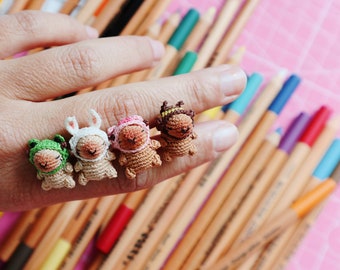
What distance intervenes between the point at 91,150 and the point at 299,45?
1.76 feet

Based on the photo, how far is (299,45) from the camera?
0.80 metres

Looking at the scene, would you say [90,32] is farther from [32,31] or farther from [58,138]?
[58,138]

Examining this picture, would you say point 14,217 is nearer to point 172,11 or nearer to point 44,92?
point 44,92

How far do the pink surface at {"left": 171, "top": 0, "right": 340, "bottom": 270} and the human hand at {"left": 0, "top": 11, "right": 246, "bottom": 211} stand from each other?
1.03ft

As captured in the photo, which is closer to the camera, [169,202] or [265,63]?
[169,202]

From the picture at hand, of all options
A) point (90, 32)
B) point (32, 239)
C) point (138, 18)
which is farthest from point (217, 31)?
point (32, 239)

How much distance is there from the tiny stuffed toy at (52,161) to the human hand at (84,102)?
42 mm

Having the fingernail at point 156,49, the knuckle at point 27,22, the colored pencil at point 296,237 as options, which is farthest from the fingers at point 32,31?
the colored pencil at point 296,237

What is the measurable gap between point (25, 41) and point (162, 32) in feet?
0.82

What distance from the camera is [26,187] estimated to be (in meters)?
0.47

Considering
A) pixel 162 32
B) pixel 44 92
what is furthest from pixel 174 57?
pixel 44 92

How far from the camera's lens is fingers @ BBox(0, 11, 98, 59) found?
1.77ft

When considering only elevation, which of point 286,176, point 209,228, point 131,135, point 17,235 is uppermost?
point 131,135

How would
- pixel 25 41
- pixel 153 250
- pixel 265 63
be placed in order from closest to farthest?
1. pixel 25 41
2. pixel 153 250
3. pixel 265 63
